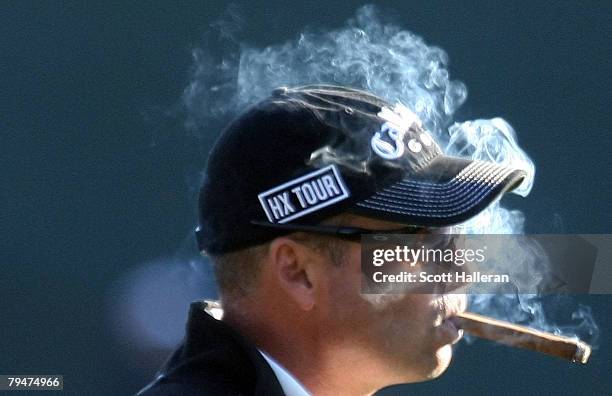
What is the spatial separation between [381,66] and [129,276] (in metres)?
1.11

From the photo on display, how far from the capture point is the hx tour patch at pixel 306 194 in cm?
162

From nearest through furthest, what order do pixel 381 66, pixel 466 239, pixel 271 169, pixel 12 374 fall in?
1. pixel 271 169
2. pixel 466 239
3. pixel 381 66
4. pixel 12 374

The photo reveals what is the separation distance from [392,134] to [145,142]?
1.71 m

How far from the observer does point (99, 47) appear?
3271mm

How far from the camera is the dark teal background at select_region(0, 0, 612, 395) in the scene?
319 centimetres

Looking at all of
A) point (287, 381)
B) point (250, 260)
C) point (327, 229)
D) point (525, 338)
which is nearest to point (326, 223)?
point (327, 229)

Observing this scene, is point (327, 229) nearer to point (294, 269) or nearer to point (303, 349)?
point (294, 269)

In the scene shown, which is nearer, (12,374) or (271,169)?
(271,169)

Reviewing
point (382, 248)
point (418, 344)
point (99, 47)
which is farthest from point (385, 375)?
point (99, 47)

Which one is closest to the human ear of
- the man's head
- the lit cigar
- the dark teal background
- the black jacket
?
the man's head

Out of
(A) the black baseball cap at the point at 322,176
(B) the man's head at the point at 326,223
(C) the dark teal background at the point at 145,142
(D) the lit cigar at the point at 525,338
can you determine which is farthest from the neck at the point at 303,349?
(C) the dark teal background at the point at 145,142

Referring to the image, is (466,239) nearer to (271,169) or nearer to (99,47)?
(271,169)

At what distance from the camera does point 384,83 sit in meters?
2.52

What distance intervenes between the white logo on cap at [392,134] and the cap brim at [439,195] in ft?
0.15
